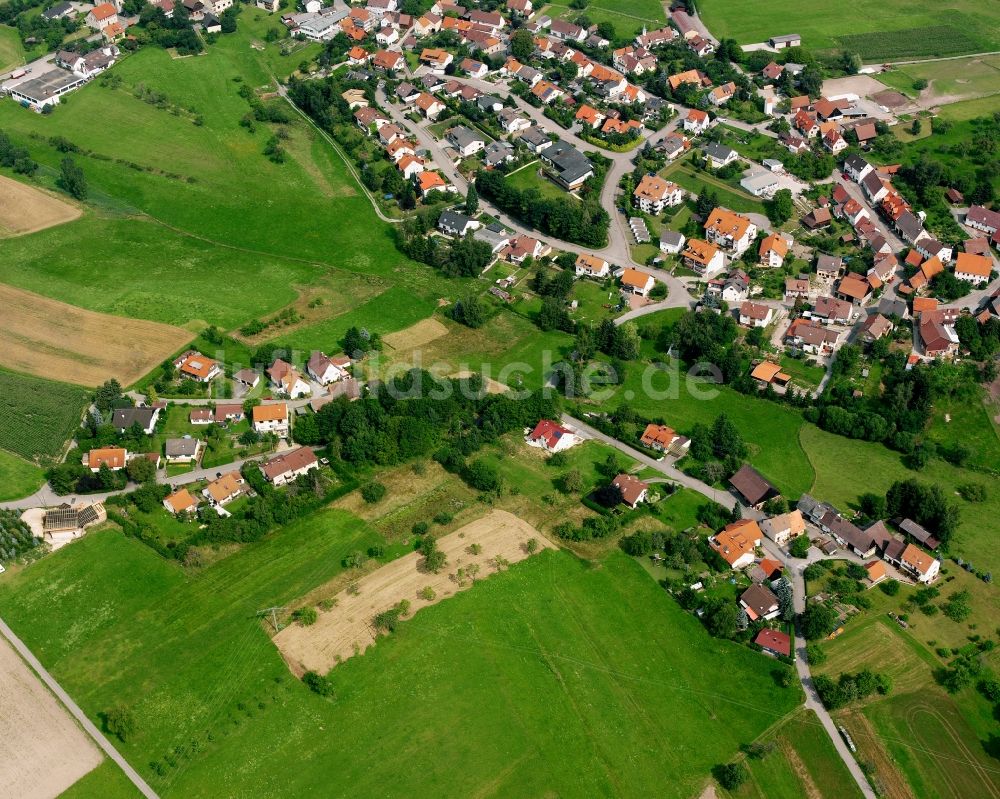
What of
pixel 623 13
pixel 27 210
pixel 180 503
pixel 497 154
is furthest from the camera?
pixel 623 13

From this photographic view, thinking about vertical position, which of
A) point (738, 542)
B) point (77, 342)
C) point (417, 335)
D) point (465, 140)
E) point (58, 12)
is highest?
point (58, 12)

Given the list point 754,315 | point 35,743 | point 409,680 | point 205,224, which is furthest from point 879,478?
point 205,224

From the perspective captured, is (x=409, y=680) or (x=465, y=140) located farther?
(x=465, y=140)

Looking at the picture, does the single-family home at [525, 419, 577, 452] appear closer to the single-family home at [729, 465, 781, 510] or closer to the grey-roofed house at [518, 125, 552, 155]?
the single-family home at [729, 465, 781, 510]

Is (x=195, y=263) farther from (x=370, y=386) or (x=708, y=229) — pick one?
(x=708, y=229)

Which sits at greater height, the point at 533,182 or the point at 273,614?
the point at 533,182

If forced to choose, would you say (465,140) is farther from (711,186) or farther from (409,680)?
(409,680)

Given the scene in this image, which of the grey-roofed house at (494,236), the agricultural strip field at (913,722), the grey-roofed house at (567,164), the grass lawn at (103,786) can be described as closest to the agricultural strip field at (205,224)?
the grey-roofed house at (494,236)
